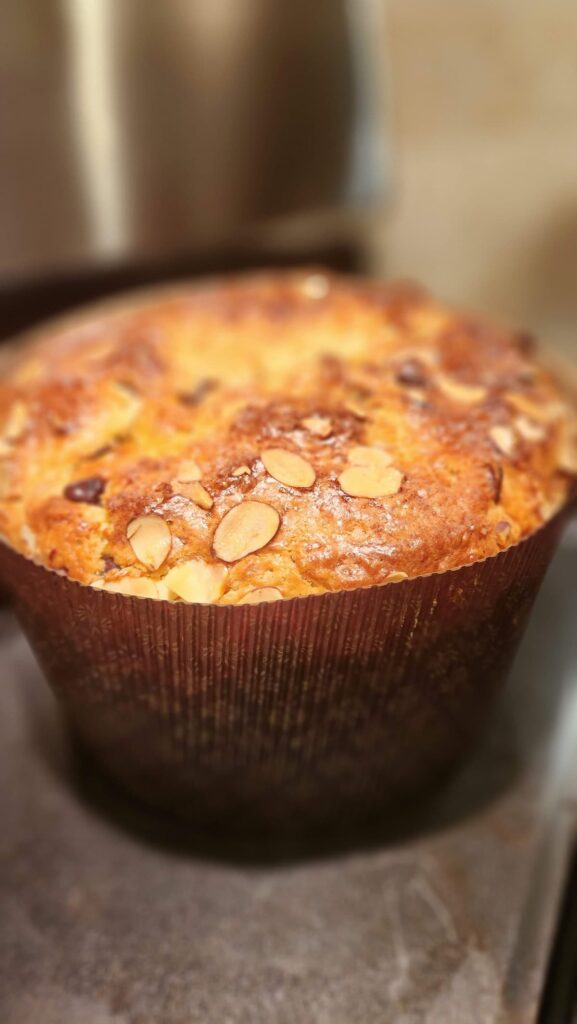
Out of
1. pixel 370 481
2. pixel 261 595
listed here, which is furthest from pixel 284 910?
pixel 370 481

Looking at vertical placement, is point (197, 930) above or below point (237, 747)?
below

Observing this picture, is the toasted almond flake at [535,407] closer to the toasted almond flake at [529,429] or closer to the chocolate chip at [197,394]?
the toasted almond flake at [529,429]

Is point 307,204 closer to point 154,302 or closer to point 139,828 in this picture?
point 154,302

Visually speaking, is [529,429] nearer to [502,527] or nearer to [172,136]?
[502,527]

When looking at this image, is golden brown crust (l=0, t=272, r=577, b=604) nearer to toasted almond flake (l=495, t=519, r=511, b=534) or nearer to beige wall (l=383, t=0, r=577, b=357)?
toasted almond flake (l=495, t=519, r=511, b=534)

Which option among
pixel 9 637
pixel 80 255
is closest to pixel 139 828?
pixel 9 637

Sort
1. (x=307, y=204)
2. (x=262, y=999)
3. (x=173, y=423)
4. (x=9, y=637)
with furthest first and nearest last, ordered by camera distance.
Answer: (x=307, y=204), (x=9, y=637), (x=173, y=423), (x=262, y=999)

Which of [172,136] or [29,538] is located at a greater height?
[172,136]

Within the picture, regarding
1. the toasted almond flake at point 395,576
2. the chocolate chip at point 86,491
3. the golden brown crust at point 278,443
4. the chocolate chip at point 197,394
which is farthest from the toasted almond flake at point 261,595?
the chocolate chip at point 197,394
